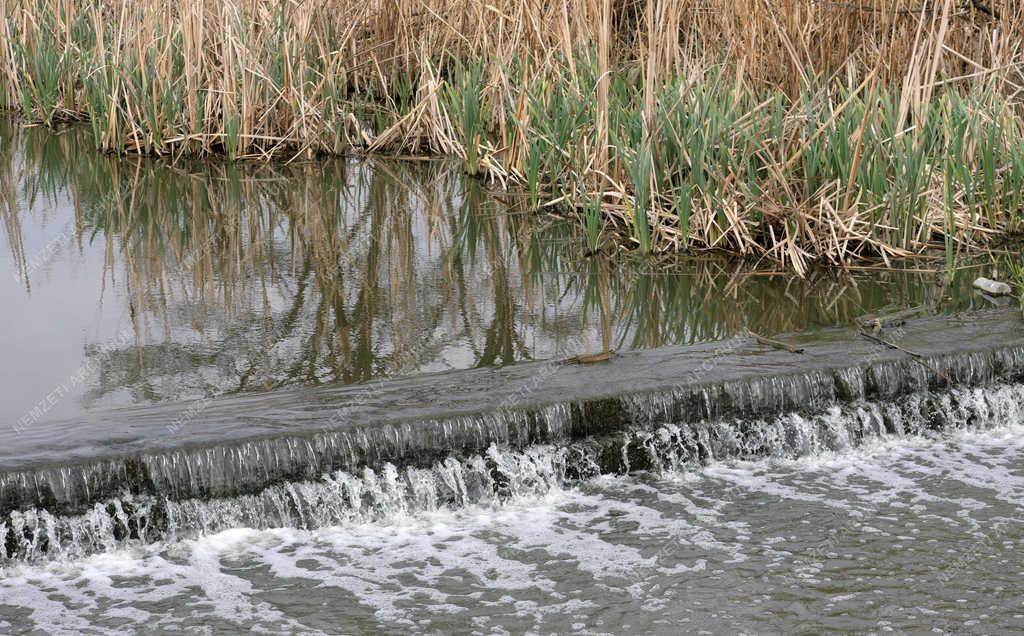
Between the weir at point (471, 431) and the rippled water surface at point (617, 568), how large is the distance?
3.8 inches

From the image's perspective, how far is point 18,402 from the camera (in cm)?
463

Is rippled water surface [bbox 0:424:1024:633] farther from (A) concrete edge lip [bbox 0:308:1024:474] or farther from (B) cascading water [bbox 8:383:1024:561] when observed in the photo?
(A) concrete edge lip [bbox 0:308:1024:474]

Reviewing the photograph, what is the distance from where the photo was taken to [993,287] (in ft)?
19.6

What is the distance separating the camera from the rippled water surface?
3.52 meters

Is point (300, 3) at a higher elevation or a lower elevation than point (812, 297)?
higher

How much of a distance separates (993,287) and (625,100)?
2.68 metres

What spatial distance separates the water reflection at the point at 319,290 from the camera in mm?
5105

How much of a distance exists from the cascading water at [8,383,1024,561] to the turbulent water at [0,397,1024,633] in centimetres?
2

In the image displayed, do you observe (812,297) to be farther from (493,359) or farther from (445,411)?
(445,411)

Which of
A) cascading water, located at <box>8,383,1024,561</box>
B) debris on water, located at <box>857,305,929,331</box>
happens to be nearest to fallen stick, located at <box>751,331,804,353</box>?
cascading water, located at <box>8,383,1024,561</box>

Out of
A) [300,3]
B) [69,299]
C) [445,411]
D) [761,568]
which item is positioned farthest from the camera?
[300,3]

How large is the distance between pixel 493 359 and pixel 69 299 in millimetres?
2154

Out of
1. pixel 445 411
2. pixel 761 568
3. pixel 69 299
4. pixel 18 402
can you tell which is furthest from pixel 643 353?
pixel 69 299

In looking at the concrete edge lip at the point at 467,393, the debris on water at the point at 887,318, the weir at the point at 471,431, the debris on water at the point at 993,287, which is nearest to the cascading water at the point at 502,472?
the weir at the point at 471,431
